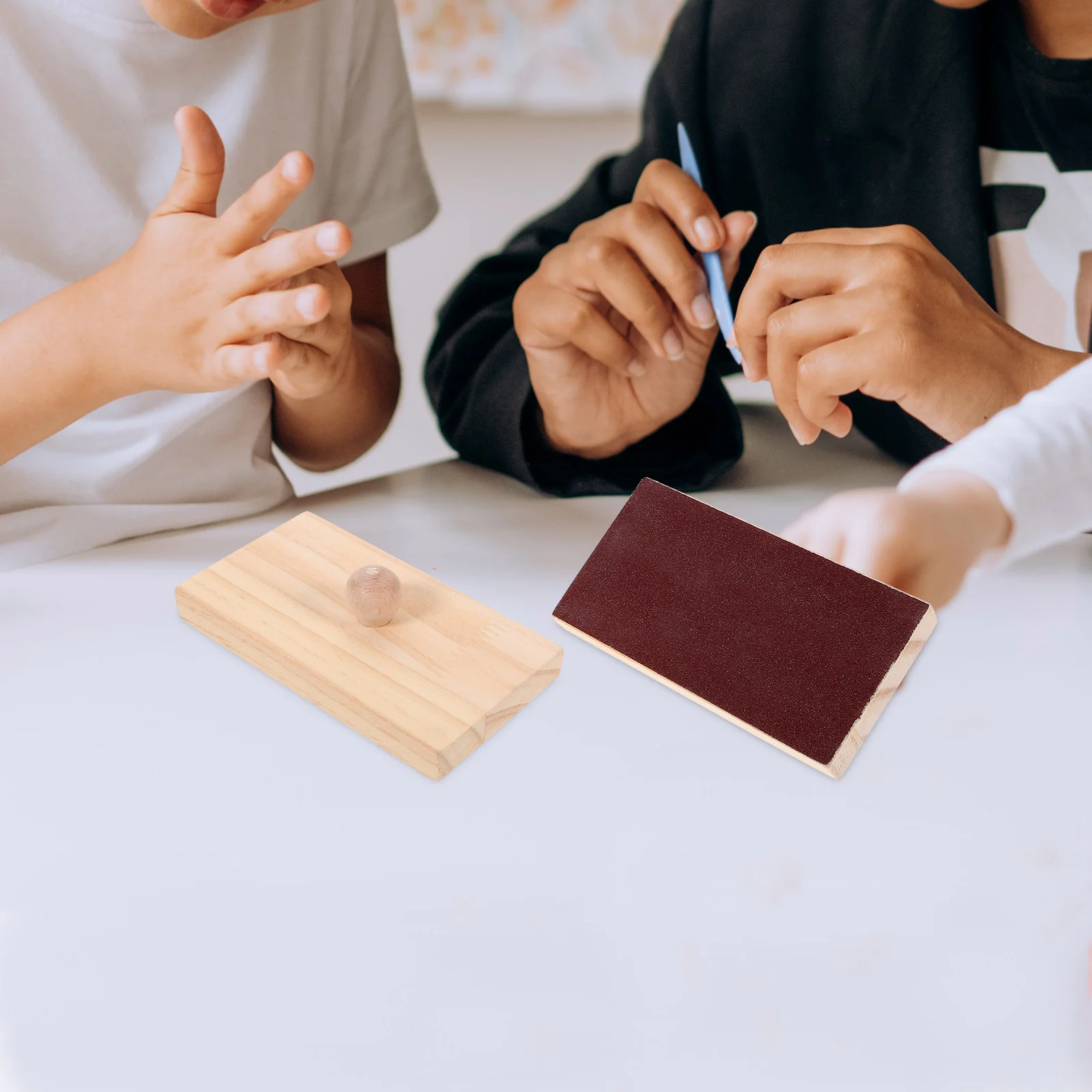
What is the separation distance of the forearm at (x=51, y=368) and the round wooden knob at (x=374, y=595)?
107 mm

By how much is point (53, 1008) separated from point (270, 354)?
15 cm

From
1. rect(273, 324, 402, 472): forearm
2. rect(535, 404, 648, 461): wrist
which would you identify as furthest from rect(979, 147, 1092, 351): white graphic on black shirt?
rect(273, 324, 402, 472): forearm

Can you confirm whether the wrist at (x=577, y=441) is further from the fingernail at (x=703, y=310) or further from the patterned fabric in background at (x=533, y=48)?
the patterned fabric in background at (x=533, y=48)

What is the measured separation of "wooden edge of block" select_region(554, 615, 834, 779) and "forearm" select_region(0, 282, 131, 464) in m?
0.16

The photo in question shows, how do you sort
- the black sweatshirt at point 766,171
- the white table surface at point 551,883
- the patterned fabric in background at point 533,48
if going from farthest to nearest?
the patterned fabric in background at point 533,48, the black sweatshirt at point 766,171, the white table surface at point 551,883

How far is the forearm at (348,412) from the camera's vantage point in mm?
370

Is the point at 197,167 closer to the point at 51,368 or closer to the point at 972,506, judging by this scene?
the point at 51,368

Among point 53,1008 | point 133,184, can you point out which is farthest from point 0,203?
point 53,1008

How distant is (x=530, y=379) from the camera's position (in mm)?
336

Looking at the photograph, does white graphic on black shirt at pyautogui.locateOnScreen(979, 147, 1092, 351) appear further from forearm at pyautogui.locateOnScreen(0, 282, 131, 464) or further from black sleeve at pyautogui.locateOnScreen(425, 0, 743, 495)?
forearm at pyautogui.locateOnScreen(0, 282, 131, 464)

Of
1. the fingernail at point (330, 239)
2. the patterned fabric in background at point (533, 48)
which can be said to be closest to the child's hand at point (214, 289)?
the fingernail at point (330, 239)

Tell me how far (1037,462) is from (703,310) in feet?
0.35

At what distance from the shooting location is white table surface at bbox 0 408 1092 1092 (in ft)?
0.58

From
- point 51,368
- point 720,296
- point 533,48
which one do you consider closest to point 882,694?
point 720,296
